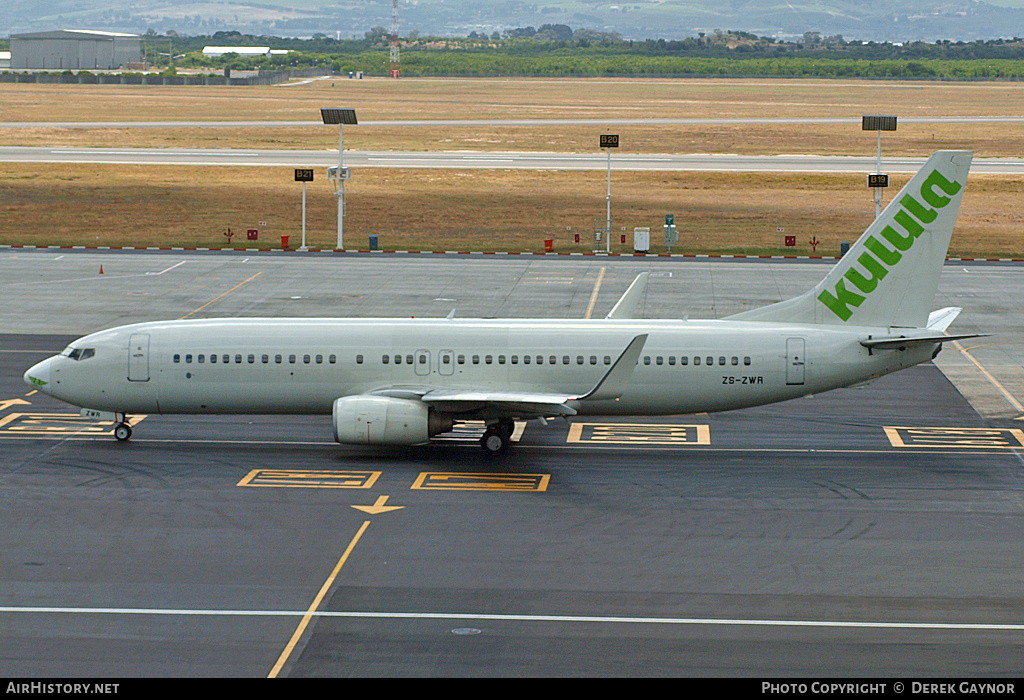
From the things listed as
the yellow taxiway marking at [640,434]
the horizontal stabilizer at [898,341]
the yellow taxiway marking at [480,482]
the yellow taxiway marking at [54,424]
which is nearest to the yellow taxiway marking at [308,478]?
the yellow taxiway marking at [480,482]

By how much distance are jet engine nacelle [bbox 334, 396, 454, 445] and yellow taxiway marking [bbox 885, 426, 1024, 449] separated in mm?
15599

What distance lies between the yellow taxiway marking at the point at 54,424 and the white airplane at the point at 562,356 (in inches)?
91.6

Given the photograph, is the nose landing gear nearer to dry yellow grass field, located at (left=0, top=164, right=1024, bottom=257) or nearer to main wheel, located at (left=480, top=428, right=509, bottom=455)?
main wheel, located at (left=480, top=428, right=509, bottom=455)

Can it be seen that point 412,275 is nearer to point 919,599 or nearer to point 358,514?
point 358,514

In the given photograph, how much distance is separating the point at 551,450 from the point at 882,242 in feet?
40.1

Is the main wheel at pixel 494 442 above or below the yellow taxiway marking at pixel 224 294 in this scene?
below

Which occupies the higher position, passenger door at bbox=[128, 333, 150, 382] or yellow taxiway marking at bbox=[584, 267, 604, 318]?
passenger door at bbox=[128, 333, 150, 382]

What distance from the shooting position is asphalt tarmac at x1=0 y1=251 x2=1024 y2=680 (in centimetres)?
2305

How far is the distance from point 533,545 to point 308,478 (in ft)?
28.3

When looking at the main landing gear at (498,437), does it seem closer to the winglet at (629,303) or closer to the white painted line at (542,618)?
the winglet at (629,303)

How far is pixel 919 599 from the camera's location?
84.5 ft

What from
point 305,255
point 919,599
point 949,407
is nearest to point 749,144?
point 305,255

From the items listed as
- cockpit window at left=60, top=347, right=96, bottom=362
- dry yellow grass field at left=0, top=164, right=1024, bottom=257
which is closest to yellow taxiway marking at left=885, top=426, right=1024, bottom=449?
cockpit window at left=60, top=347, right=96, bottom=362

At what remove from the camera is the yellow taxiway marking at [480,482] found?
33.5 m
